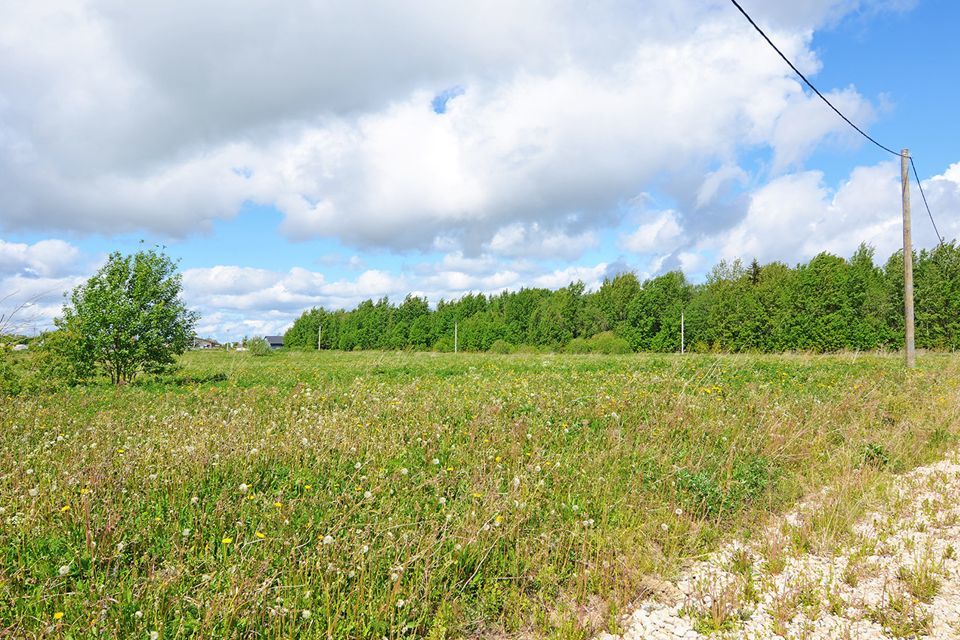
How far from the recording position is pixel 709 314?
1777 inches

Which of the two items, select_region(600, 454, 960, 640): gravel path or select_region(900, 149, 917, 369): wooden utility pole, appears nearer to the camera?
select_region(600, 454, 960, 640): gravel path

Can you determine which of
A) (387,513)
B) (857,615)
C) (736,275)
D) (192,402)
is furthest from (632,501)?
(736,275)

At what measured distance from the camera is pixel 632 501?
468cm

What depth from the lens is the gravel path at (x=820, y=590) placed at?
310 cm

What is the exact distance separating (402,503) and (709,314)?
46.0 meters

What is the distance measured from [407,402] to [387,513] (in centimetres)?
386

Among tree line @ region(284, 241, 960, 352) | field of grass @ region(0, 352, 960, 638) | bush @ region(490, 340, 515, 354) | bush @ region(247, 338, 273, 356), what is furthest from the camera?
bush @ region(490, 340, 515, 354)

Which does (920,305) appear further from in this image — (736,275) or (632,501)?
(632,501)

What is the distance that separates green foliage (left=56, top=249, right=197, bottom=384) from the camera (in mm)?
14391

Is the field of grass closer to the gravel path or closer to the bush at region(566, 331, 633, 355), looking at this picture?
the gravel path

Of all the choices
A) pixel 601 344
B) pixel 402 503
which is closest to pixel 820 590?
pixel 402 503

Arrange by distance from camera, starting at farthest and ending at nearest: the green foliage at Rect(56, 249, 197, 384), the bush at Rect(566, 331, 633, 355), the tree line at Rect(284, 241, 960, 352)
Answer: the bush at Rect(566, 331, 633, 355) → the tree line at Rect(284, 241, 960, 352) → the green foliage at Rect(56, 249, 197, 384)

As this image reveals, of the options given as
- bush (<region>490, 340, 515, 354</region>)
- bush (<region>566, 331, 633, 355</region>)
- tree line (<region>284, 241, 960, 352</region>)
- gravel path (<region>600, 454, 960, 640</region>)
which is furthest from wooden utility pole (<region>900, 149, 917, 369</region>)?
bush (<region>490, 340, 515, 354</region>)

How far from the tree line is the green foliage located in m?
31.1
